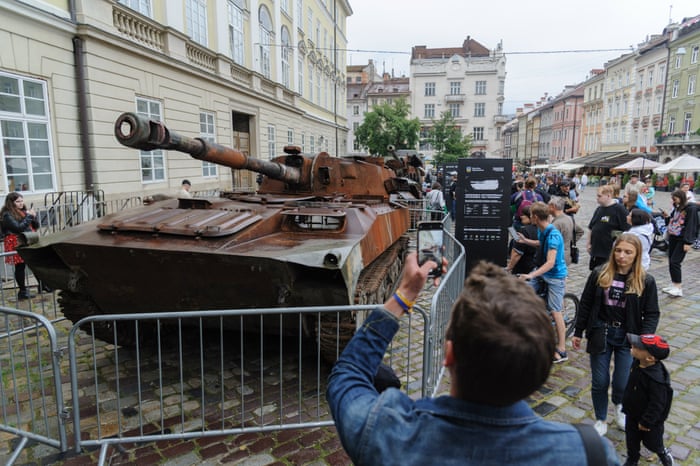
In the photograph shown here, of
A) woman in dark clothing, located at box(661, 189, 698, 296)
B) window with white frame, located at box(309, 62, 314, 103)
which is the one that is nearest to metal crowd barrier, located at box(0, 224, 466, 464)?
woman in dark clothing, located at box(661, 189, 698, 296)

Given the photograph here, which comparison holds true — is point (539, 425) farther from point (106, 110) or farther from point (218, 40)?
point (218, 40)

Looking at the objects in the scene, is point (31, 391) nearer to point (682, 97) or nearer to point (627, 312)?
point (627, 312)

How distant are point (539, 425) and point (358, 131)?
1507 inches

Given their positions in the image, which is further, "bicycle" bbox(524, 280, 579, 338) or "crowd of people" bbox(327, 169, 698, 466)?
"bicycle" bbox(524, 280, 579, 338)

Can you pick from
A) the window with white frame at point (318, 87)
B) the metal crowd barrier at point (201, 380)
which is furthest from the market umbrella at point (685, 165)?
the window with white frame at point (318, 87)

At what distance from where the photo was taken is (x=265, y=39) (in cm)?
2192

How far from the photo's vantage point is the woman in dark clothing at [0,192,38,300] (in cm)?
752

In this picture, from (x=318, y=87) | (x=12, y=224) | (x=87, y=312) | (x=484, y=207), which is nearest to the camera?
(x=87, y=312)

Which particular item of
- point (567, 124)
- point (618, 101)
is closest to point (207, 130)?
point (618, 101)

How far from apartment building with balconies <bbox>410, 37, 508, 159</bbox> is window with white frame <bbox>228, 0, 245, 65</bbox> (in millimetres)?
45721

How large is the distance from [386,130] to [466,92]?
29888mm

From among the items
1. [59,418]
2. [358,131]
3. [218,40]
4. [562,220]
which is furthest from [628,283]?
[358,131]

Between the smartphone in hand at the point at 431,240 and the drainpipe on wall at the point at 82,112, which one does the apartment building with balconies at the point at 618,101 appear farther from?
the smartphone in hand at the point at 431,240

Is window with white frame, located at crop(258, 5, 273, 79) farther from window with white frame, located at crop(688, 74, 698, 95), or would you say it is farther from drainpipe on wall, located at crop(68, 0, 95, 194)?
window with white frame, located at crop(688, 74, 698, 95)
